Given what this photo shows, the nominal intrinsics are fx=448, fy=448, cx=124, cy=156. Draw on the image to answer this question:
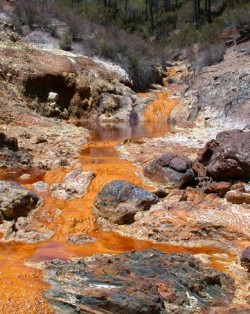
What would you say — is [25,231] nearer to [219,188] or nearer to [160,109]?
[219,188]

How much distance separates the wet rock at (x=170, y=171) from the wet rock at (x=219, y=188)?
1.68ft

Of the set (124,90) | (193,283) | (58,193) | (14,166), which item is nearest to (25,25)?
(124,90)

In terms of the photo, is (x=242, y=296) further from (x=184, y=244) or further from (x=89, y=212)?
(x=89, y=212)

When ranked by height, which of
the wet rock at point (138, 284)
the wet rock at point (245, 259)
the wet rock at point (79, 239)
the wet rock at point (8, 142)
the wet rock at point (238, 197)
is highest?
the wet rock at point (8, 142)

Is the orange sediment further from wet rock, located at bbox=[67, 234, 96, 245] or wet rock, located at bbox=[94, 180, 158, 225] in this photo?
wet rock, located at bbox=[67, 234, 96, 245]

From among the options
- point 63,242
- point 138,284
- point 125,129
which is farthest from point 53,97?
point 138,284

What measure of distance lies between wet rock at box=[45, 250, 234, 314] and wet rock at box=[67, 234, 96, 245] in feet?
4.17

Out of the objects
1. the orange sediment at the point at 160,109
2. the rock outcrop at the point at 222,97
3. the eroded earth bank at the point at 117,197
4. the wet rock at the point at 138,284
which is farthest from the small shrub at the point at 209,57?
the wet rock at the point at 138,284

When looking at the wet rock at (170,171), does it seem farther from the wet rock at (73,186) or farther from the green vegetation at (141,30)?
the green vegetation at (141,30)

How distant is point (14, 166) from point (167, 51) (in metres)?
20.6

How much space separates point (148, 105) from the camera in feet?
58.5

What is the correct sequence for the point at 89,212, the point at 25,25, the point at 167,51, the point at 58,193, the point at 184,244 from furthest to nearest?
the point at 167,51 → the point at 25,25 → the point at 58,193 → the point at 89,212 → the point at 184,244

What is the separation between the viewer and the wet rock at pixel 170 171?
831 cm

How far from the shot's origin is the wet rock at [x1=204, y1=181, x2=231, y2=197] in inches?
307
